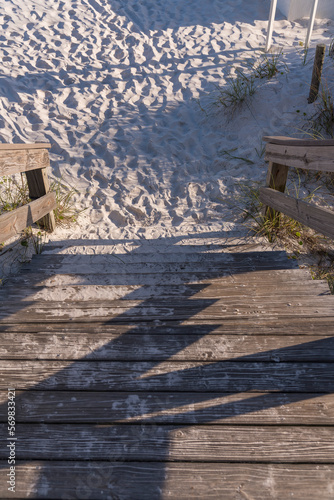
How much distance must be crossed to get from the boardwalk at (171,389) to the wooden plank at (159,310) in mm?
11

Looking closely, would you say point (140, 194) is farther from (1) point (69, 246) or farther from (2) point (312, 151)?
(2) point (312, 151)

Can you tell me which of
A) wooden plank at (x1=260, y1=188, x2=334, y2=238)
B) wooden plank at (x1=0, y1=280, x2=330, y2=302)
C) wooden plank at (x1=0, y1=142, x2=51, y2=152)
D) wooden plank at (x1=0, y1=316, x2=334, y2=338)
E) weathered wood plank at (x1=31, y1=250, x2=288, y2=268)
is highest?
wooden plank at (x1=0, y1=142, x2=51, y2=152)

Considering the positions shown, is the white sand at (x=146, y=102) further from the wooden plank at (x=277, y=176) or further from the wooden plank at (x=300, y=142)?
the wooden plank at (x=300, y=142)

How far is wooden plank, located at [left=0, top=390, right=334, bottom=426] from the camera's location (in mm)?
1463

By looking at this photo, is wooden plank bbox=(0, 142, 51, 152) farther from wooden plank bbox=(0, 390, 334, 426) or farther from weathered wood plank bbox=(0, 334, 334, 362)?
wooden plank bbox=(0, 390, 334, 426)

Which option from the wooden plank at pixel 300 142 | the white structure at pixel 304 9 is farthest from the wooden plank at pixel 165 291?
Result: the white structure at pixel 304 9

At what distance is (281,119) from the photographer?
5605mm

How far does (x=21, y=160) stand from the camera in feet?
10.1

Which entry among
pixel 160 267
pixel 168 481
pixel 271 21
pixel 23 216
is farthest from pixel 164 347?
pixel 271 21

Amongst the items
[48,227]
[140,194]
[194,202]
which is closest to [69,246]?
[48,227]

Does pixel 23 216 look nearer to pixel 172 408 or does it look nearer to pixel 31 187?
pixel 31 187

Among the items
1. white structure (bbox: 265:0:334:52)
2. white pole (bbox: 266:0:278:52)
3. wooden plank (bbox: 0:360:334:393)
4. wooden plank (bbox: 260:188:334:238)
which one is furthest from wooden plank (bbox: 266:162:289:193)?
white structure (bbox: 265:0:334:52)

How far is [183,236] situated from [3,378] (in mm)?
2850

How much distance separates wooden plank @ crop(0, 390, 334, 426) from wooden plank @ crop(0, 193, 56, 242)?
1421mm
